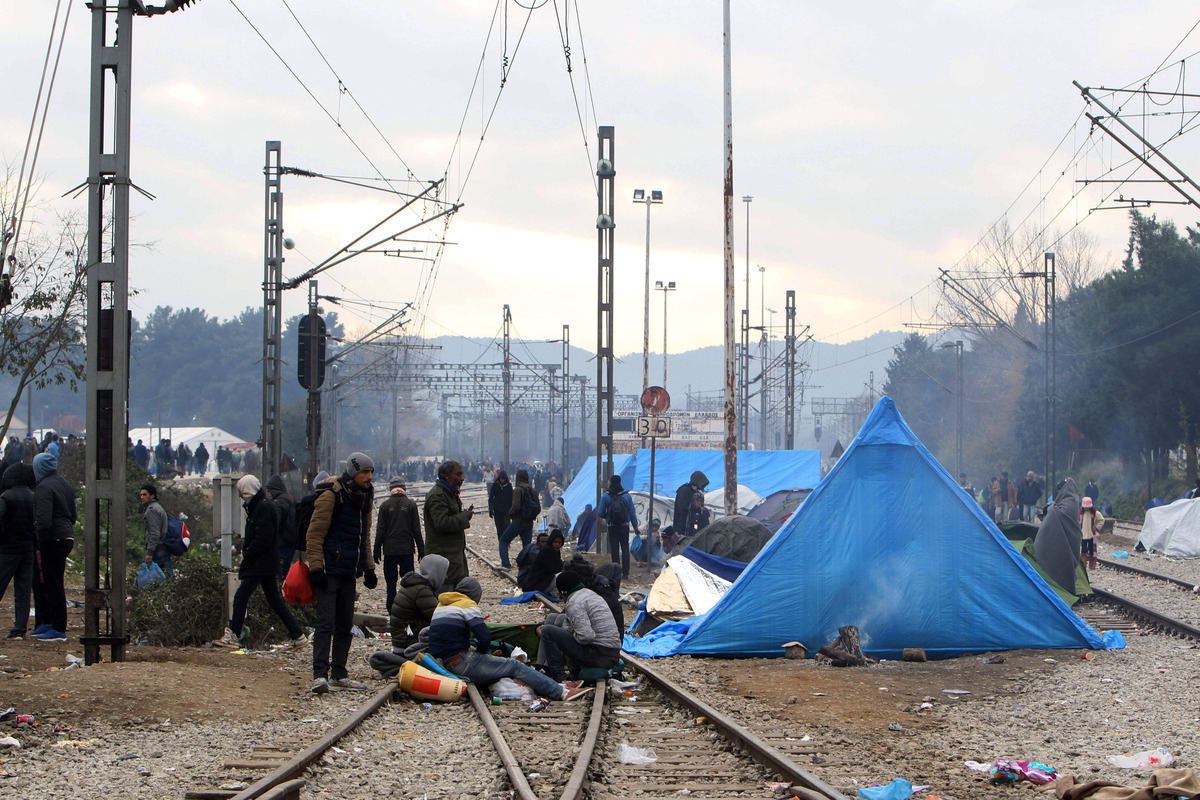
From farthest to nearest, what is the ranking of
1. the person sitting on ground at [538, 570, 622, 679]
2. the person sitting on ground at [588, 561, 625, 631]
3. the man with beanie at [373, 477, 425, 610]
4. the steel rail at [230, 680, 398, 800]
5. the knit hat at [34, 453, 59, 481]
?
the man with beanie at [373, 477, 425, 610] < the knit hat at [34, 453, 59, 481] < the person sitting on ground at [588, 561, 625, 631] < the person sitting on ground at [538, 570, 622, 679] < the steel rail at [230, 680, 398, 800]

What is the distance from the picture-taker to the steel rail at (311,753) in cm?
568

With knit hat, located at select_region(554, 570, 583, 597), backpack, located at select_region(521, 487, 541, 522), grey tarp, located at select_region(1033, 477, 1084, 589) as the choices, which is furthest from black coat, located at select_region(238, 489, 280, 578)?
grey tarp, located at select_region(1033, 477, 1084, 589)

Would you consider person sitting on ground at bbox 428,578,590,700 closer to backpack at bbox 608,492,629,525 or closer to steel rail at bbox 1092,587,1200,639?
steel rail at bbox 1092,587,1200,639

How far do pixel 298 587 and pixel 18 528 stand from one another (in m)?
3.49

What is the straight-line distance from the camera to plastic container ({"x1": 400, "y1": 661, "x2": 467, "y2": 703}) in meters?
8.88

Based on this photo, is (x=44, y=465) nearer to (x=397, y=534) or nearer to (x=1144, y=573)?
(x=397, y=534)

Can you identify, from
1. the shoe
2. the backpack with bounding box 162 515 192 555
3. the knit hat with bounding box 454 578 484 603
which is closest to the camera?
the shoe

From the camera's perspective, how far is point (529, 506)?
17906 mm

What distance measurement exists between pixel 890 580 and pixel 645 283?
114 feet

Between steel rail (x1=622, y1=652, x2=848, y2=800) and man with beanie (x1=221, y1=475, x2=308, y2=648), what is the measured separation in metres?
3.81

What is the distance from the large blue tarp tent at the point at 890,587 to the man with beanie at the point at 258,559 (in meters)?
3.88

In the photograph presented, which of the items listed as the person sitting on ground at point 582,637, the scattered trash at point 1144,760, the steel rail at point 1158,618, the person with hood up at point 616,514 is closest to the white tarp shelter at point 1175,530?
the steel rail at point 1158,618

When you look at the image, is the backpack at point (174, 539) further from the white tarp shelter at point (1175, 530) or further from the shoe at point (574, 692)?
the white tarp shelter at point (1175, 530)

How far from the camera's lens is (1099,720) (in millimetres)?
8414
